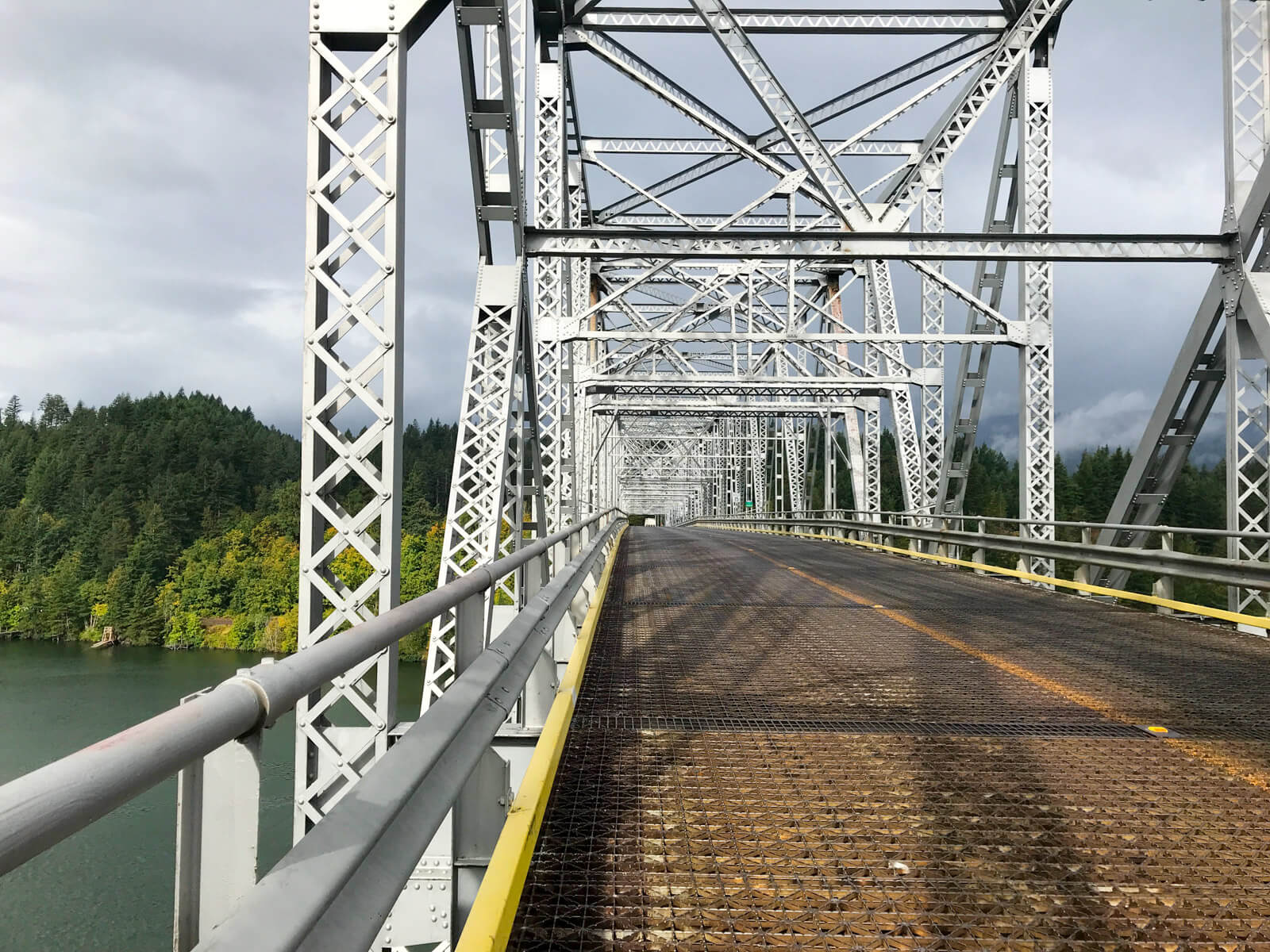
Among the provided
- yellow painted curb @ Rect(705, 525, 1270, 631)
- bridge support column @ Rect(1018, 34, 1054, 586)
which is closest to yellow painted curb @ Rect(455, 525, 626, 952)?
yellow painted curb @ Rect(705, 525, 1270, 631)

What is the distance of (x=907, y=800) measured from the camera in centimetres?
454

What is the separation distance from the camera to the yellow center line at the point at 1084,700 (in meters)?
5.10

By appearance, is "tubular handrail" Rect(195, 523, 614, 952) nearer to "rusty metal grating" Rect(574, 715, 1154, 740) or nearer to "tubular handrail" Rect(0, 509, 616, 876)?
"tubular handrail" Rect(0, 509, 616, 876)

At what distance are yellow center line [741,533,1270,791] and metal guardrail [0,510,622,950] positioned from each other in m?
4.05

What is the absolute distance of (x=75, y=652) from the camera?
303 ft

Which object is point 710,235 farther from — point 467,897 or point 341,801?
point 341,801

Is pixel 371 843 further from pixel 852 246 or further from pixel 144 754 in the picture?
pixel 852 246

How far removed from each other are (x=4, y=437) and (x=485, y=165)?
158613 millimetres

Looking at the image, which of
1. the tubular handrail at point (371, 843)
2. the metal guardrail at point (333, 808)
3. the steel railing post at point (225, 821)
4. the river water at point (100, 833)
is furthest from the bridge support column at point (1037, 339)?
the river water at point (100, 833)

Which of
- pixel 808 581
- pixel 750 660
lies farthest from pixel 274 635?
pixel 750 660

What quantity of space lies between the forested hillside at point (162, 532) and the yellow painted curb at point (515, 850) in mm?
75440

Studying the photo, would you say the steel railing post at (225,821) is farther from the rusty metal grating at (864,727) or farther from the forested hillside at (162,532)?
the forested hillside at (162,532)

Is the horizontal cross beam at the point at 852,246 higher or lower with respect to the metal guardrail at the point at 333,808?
higher

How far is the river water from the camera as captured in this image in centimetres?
3616
